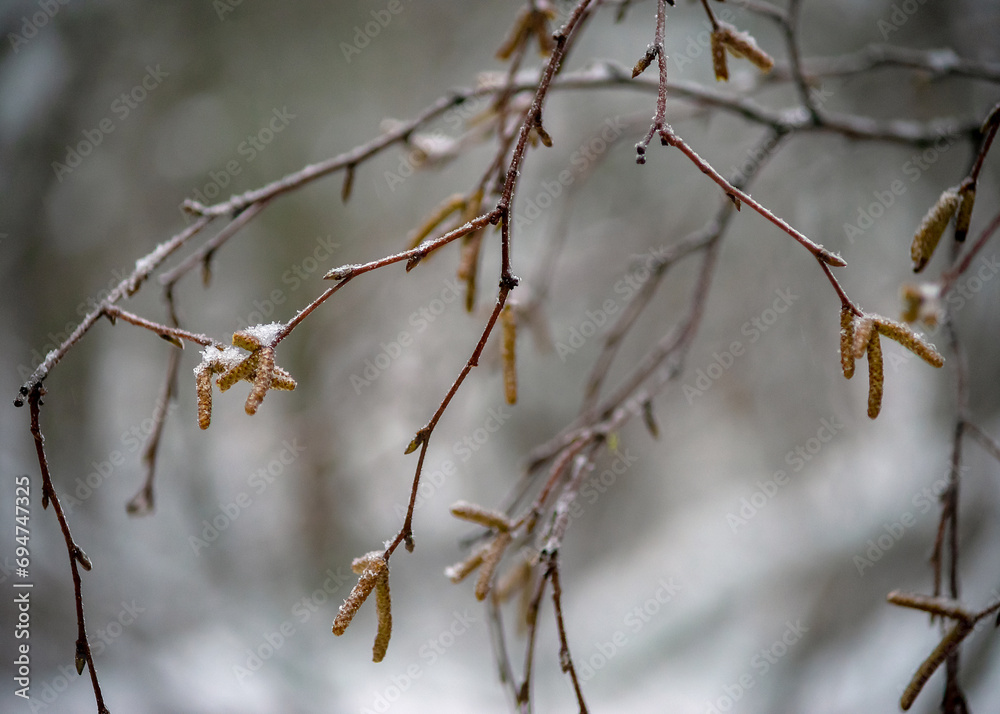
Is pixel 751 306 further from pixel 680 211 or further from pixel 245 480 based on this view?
pixel 245 480

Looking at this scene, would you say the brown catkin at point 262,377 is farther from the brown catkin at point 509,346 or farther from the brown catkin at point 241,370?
the brown catkin at point 509,346

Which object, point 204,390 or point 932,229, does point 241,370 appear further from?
point 932,229

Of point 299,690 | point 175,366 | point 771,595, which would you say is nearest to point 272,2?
point 175,366

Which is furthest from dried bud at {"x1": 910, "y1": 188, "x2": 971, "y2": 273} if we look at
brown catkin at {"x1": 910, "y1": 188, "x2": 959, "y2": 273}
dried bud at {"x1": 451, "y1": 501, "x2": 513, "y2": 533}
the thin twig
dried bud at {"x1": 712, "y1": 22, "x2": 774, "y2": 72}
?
the thin twig

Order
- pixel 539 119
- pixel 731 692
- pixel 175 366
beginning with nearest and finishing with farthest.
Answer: pixel 539 119, pixel 175 366, pixel 731 692

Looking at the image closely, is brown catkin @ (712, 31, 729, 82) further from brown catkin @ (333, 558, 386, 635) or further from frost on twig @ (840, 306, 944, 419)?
brown catkin @ (333, 558, 386, 635)

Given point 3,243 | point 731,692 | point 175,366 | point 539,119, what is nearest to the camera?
point 539,119
